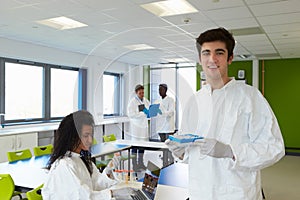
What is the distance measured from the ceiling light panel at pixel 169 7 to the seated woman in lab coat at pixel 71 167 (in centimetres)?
227

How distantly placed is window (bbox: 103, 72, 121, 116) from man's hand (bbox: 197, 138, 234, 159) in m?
0.44

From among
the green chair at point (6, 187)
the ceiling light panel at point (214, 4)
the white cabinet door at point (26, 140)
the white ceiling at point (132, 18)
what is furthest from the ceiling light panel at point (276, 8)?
the white cabinet door at point (26, 140)

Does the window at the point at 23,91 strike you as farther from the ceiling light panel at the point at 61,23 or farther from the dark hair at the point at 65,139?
the dark hair at the point at 65,139

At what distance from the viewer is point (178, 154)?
119cm

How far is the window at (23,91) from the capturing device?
563 centimetres

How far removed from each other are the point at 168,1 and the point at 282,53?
4854mm

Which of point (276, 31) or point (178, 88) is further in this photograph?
point (276, 31)

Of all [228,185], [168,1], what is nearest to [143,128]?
[228,185]

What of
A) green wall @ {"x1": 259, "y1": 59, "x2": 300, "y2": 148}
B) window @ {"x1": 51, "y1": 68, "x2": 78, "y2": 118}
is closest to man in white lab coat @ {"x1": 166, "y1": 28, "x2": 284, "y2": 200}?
window @ {"x1": 51, "y1": 68, "x2": 78, "y2": 118}

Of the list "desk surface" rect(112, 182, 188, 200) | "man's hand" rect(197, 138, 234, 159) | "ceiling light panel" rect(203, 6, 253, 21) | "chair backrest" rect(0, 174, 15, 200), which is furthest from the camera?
"ceiling light panel" rect(203, 6, 253, 21)

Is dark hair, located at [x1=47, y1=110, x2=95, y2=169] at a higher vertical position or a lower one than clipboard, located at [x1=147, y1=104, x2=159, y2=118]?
lower

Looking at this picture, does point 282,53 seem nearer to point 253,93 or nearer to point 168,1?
point 168,1

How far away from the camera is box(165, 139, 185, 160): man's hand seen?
991 millimetres

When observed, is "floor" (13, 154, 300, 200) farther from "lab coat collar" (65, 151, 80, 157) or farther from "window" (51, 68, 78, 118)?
"window" (51, 68, 78, 118)
